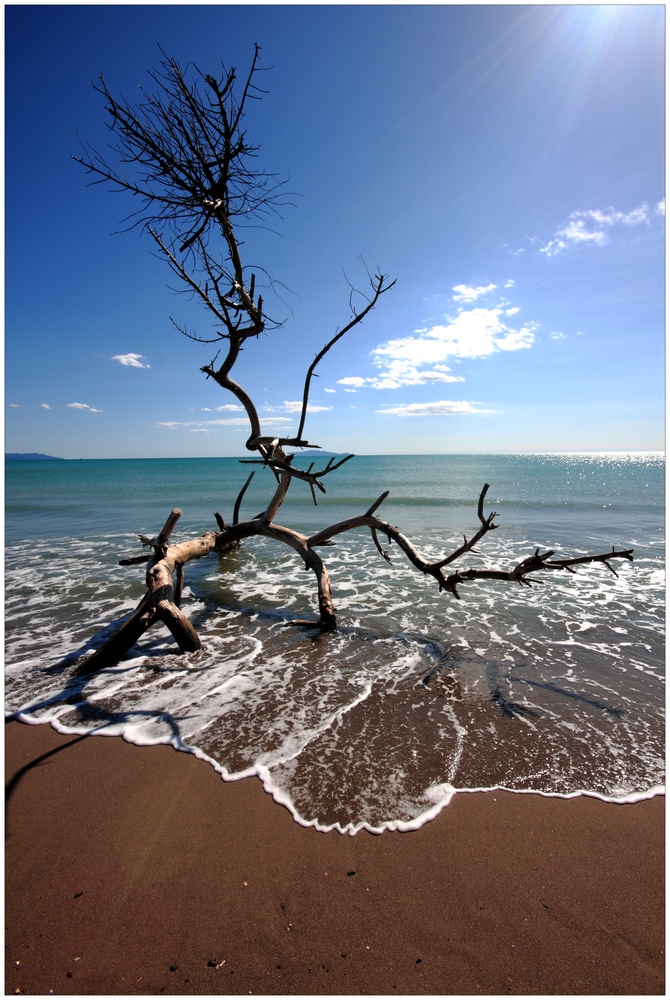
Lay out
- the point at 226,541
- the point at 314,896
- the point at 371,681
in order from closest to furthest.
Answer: the point at 314,896, the point at 371,681, the point at 226,541

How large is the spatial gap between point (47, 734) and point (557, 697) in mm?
5535

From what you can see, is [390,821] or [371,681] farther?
[371,681]

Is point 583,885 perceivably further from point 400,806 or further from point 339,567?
point 339,567

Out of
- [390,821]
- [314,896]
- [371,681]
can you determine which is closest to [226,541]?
[371,681]

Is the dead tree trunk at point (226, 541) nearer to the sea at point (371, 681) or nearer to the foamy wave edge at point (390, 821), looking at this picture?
the sea at point (371, 681)

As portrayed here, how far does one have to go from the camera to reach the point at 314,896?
246 centimetres

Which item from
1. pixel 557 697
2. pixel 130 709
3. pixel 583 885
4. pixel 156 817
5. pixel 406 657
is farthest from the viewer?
pixel 406 657

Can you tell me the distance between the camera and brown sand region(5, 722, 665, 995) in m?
2.11

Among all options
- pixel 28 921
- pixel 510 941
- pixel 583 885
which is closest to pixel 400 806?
pixel 510 941

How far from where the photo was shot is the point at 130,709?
14.2ft

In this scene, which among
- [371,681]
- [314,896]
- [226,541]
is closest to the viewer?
[314,896]

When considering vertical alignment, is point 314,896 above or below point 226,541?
below

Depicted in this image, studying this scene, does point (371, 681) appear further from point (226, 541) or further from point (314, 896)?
point (226, 541)

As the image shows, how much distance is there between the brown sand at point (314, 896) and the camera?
6.91 feet
